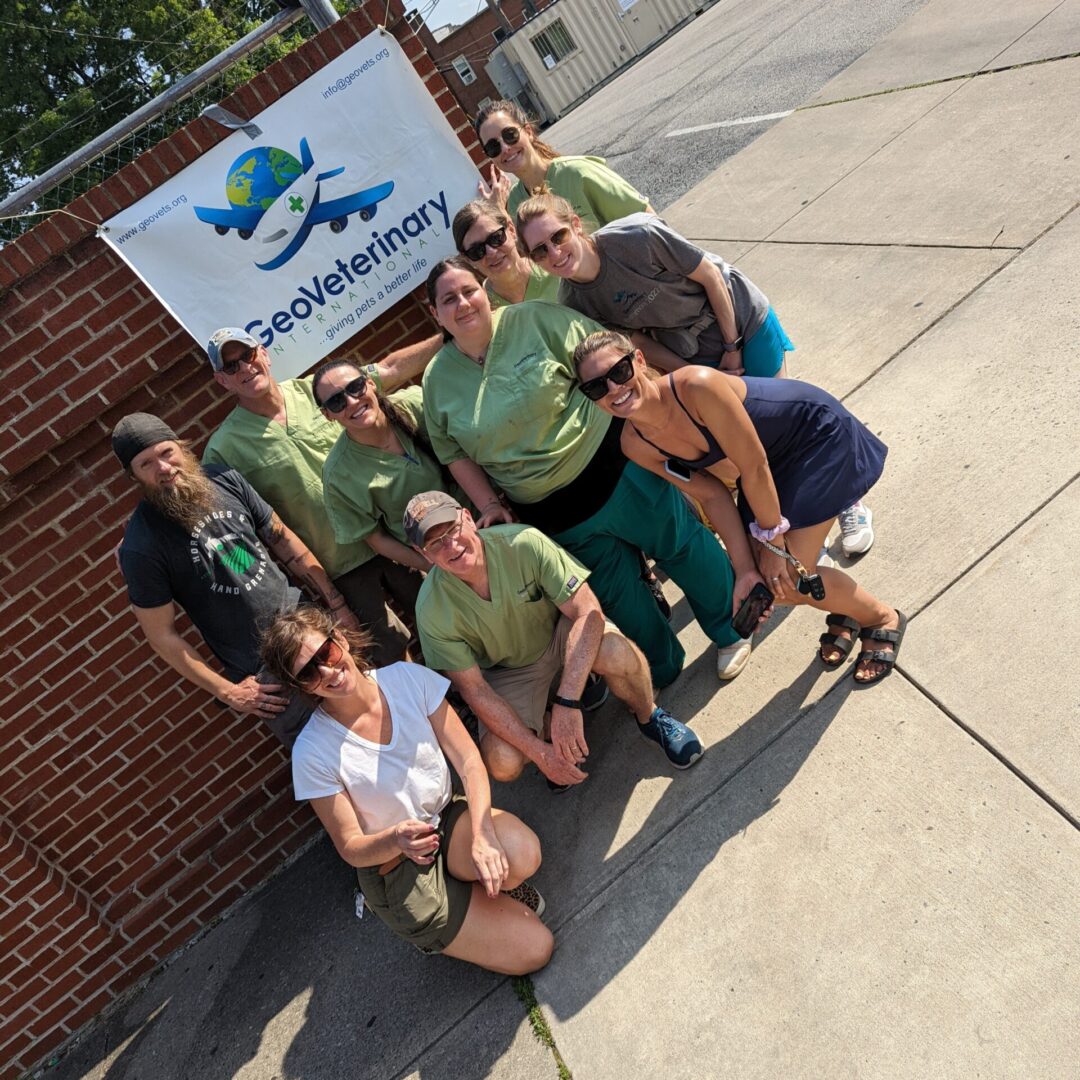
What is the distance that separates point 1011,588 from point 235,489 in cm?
275

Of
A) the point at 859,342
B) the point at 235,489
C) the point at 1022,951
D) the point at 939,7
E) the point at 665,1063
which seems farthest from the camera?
the point at 939,7

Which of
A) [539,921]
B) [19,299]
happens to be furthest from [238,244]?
[539,921]

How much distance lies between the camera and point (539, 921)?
3.01 meters

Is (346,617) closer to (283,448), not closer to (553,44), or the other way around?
(283,448)

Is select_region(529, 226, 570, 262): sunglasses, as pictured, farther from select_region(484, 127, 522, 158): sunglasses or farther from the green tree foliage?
the green tree foliage

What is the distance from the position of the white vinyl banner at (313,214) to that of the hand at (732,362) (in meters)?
1.56

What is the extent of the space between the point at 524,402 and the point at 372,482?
0.67 metres

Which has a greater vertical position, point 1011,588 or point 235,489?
point 235,489

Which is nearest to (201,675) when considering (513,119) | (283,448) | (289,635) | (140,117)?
(289,635)

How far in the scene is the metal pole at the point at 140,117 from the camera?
3.60 meters

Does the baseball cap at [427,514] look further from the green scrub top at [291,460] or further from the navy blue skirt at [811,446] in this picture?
the navy blue skirt at [811,446]

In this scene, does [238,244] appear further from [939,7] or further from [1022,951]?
[939,7]

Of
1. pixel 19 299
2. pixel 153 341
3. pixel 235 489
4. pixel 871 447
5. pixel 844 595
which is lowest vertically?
pixel 844 595

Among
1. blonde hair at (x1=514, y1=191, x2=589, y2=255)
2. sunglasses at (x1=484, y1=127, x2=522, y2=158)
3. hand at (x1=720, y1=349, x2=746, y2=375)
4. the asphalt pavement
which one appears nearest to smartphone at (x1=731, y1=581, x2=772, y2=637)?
hand at (x1=720, y1=349, x2=746, y2=375)
